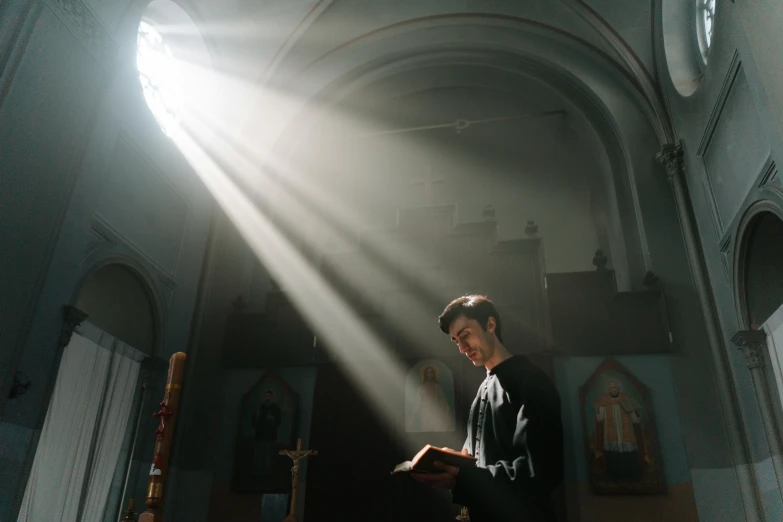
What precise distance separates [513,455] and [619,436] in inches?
189

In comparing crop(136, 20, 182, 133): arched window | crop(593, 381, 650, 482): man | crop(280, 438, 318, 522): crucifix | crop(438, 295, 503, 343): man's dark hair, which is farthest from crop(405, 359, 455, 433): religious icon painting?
crop(136, 20, 182, 133): arched window

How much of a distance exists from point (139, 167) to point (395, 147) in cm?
453

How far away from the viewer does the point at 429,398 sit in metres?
6.97

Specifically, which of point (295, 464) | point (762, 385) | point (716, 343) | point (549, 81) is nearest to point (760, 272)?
point (716, 343)

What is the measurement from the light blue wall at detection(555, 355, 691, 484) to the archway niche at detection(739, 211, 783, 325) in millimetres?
1144

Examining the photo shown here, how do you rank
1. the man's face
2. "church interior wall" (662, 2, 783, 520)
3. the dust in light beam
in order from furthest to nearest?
the dust in light beam, "church interior wall" (662, 2, 783, 520), the man's face

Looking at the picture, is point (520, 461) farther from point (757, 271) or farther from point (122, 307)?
point (122, 307)

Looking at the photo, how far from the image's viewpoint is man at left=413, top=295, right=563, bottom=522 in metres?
2.13

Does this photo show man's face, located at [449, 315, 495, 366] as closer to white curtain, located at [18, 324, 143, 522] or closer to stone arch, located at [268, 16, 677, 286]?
white curtain, located at [18, 324, 143, 522]

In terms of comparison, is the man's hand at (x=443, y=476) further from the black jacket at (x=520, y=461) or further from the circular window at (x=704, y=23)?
the circular window at (x=704, y=23)

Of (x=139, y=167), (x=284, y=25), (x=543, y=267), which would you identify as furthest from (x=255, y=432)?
(x=284, y=25)

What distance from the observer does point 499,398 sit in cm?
248

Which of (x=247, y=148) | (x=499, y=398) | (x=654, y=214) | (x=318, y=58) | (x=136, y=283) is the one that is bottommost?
(x=499, y=398)

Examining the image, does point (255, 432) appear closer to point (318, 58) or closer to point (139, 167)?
point (139, 167)
